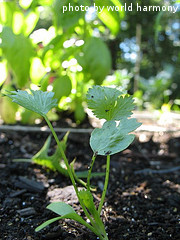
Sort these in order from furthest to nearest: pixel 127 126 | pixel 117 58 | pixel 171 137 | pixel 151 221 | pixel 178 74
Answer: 1. pixel 117 58
2. pixel 178 74
3. pixel 171 137
4. pixel 151 221
5. pixel 127 126

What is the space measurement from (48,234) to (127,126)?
291 millimetres

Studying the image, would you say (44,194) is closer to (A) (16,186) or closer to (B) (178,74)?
(A) (16,186)

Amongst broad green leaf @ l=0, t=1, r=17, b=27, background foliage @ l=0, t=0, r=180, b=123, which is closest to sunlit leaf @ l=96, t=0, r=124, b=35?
background foliage @ l=0, t=0, r=180, b=123

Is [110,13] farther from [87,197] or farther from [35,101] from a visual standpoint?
[87,197]

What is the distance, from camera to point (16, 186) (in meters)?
0.83

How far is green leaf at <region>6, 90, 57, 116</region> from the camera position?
1.74ft

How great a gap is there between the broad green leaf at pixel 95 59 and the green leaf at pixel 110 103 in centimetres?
48

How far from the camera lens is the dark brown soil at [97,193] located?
65cm

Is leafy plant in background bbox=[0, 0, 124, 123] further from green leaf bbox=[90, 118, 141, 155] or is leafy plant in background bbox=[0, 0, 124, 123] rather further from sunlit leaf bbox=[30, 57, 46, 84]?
green leaf bbox=[90, 118, 141, 155]

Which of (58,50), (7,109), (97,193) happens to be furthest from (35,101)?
(7,109)

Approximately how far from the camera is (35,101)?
56 centimetres

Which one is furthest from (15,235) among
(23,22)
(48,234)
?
(23,22)

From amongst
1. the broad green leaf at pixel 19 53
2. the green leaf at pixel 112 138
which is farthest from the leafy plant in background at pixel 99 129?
the broad green leaf at pixel 19 53

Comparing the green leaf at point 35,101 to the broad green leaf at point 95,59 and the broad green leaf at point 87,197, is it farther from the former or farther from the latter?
the broad green leaf at point 95,59
